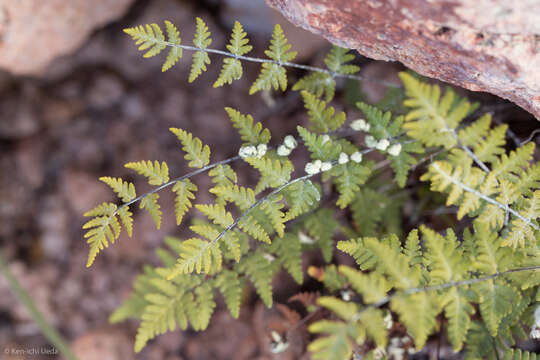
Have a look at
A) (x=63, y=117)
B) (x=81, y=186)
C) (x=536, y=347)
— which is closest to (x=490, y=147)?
(x=536, y=347)

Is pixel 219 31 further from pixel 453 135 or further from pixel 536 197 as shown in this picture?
pixel 536 197

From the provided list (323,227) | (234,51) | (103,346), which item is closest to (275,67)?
(234,51)

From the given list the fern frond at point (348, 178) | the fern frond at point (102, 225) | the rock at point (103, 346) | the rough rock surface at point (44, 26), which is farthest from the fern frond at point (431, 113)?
the rock at point (103, 346)

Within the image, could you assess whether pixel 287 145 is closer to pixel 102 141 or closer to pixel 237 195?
pixel 237 195

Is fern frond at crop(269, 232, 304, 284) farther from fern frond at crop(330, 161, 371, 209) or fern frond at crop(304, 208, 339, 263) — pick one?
fern frond at crop(330, 161, 371, 209)

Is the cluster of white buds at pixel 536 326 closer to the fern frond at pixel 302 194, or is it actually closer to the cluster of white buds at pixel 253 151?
the fern frond at pixel 302 194
